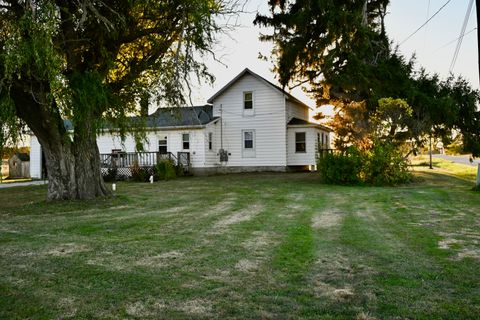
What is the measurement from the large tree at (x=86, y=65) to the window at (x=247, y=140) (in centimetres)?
1459

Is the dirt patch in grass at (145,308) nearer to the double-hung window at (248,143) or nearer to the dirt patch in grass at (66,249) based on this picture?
the dirt patch in grass at (66,249)

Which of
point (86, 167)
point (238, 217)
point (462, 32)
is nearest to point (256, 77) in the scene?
point (462, 32)

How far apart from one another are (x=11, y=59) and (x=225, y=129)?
1999cm

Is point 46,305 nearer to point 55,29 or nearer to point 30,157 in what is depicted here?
point 55,29

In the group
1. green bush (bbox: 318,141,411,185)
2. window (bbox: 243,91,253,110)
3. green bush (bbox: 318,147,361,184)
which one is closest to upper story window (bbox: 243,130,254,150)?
window (bbox: 243,91,253,110)

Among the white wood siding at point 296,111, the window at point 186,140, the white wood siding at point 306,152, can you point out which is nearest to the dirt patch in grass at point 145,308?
the window at point 186,140

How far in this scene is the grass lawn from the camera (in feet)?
13.1

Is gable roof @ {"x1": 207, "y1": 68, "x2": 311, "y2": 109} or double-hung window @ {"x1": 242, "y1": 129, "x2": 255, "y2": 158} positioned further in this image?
double-hung window @ {"x1": 242, "y1": 129, "x2": 255, "y2": 158}

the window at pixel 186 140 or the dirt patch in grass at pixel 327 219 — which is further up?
the window at pixel 186 140

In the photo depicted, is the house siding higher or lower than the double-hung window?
higher

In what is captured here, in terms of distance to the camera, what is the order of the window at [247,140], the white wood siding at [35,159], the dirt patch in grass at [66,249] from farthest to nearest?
the white wood siding at [35,159], the window at [247,140], the dirt patch in grass at [66,249]

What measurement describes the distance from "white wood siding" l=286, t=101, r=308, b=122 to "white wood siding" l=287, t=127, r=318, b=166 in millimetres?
1239

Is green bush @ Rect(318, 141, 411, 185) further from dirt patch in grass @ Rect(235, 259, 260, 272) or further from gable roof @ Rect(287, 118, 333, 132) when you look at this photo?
dirt patch in grass @ Rect(235, 259, 260, 272)

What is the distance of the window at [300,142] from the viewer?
27906 mm
